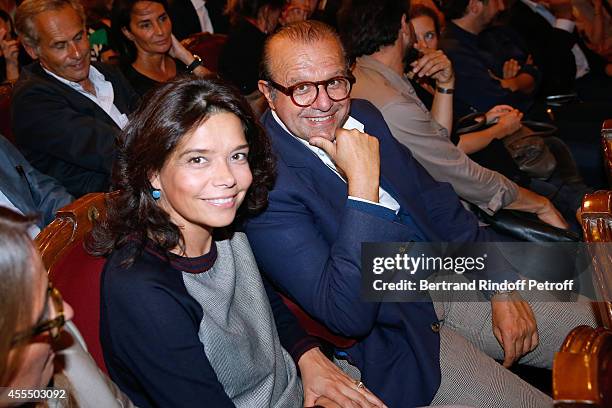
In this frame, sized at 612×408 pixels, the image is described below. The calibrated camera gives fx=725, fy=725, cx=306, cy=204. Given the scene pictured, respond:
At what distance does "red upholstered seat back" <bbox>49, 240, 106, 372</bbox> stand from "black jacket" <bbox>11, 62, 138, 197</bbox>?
1169mm

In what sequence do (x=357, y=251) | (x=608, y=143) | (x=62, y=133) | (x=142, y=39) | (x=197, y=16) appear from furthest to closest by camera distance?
(x=197, y=16)
(x=142, y=39)
(x=62, y=133)
(x=608, y=143)
(x=357, y=251)

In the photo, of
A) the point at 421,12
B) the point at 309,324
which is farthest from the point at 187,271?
the point at 421,12

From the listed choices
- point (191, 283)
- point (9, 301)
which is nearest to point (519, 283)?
point (191, 283)

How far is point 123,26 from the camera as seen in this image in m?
3.54

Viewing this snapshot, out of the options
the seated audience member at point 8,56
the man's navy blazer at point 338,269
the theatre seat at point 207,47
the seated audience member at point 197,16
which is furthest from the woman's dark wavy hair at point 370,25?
the seated audience member at point 197,16

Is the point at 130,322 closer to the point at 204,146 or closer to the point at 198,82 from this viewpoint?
the point at 204,146

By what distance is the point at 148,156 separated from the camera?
1491mm

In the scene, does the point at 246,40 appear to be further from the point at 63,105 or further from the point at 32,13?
the point at 63,105

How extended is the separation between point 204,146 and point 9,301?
0.59 m

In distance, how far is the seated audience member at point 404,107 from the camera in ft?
8.30

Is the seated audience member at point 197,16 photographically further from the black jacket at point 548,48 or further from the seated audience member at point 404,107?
the seated audience member at point 404,107

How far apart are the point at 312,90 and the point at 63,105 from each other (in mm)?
1232

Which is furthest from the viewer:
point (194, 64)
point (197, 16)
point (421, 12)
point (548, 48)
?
point (197, 16)

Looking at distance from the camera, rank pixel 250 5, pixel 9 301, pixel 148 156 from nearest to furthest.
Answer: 1. pixel 9 301
2. pixel 148 156
3. pixel 250 5
